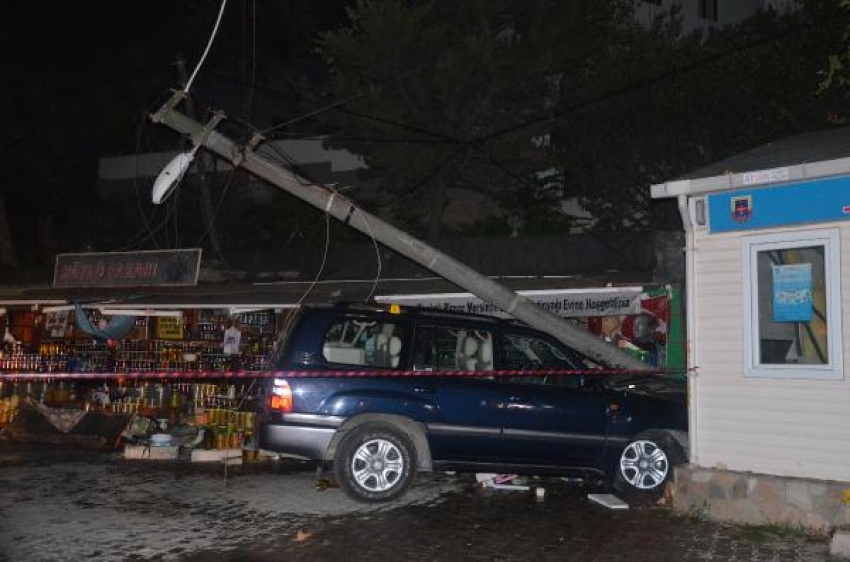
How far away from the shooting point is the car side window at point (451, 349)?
8.95 metres

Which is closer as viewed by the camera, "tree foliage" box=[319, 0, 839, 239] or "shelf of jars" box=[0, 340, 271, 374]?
"shelf of jars" box=[0, 340, 271, 374]

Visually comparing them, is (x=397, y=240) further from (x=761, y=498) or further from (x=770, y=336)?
(x=761, y=498)

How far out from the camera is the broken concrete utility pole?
10508mm

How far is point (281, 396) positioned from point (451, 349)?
6.23 feet

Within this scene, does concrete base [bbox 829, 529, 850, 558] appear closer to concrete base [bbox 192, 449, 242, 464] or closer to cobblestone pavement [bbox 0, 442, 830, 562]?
cobblestone pavement [bbox 0, 442, 830, 562]

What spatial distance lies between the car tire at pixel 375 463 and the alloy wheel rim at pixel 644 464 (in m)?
2.43

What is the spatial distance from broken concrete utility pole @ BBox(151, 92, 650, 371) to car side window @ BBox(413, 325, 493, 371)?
149cm

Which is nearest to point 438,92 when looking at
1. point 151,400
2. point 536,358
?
point 151,400

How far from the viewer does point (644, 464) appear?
9289 millimetres

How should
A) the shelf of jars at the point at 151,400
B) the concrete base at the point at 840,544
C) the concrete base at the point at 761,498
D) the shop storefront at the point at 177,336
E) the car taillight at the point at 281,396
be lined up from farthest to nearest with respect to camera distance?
the shelf of jars at the point at 151,400 → the shop storefront at the point at 177,336 → the car taillight at the point at 281,396 → the concrete base at the point at 761,498 → the concrete base at the point at 840,544

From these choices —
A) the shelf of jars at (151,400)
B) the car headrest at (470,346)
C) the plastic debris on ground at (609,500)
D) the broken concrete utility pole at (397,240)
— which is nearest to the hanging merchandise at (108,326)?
the shelf of jars at (151,400)

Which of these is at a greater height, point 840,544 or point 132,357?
point 132,357

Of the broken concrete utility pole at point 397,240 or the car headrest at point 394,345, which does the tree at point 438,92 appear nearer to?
the broken concrete utility pole at point 397,240

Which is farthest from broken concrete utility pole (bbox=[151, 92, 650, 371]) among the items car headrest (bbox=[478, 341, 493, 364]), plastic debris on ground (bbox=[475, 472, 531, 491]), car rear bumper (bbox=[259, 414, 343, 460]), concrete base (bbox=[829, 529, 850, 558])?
concrete base (bbox=[829, 529, 850, 558])
